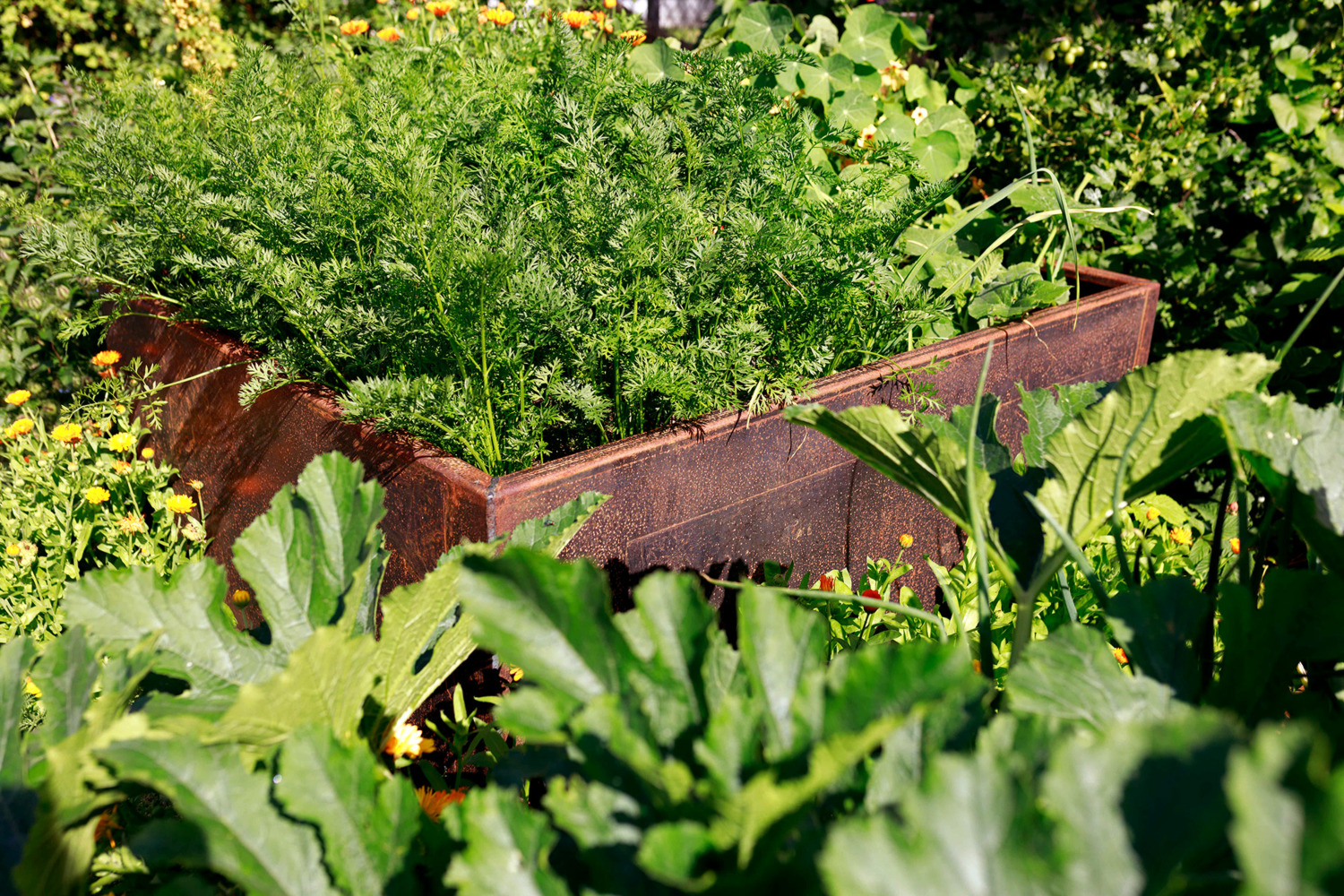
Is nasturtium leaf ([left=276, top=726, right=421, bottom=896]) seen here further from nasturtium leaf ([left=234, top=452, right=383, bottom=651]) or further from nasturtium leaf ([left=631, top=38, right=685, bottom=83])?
nasturtium leaf ([left=631, top=38, right=685, bottom=83])

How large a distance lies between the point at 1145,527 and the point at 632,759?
1740mm

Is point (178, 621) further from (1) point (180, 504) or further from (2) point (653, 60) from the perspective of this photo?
(2) point (653, 60)

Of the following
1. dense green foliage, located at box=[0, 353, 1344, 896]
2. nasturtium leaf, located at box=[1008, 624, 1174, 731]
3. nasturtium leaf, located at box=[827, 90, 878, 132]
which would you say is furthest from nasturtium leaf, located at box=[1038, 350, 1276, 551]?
nasturtium leaf, located at box=[827, 90, 878, 132]

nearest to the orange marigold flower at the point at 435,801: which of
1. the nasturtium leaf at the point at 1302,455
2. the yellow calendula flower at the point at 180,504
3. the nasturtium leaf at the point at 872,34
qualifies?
the nasturtium leaf at the point at 1302,455

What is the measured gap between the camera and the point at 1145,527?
1.91 metres

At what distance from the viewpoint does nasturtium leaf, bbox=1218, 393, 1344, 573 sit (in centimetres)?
64

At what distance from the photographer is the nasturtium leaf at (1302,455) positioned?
2.10 ft

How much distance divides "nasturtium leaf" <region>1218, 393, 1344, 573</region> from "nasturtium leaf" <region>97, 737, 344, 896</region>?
642mm

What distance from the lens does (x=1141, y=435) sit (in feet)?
2.47

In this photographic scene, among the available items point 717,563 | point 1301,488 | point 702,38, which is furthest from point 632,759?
point 702,38

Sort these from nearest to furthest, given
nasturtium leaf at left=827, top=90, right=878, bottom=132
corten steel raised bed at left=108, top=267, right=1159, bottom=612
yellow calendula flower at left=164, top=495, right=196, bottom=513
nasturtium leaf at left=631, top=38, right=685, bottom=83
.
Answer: corten steel raised bed at left=108, top=267, right=1159, bottom=612 < yellow calendula flower at left=164, top=495, right=196, bottom=513 < nasturtium leaf at left=827, top=90, right=878, bottom=132 < nasturtium leaf at left=631, top=38, right=685, bottom=83

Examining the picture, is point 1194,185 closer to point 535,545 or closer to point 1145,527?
point 1145,527

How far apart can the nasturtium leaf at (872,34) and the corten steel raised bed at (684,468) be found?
0.93 m

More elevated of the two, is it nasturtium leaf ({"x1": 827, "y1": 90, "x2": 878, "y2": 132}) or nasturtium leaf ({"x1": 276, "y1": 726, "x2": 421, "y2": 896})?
nasturtium leaf ({"x1": 827, "y1": 90, "x2": 878, "y2": 132})
